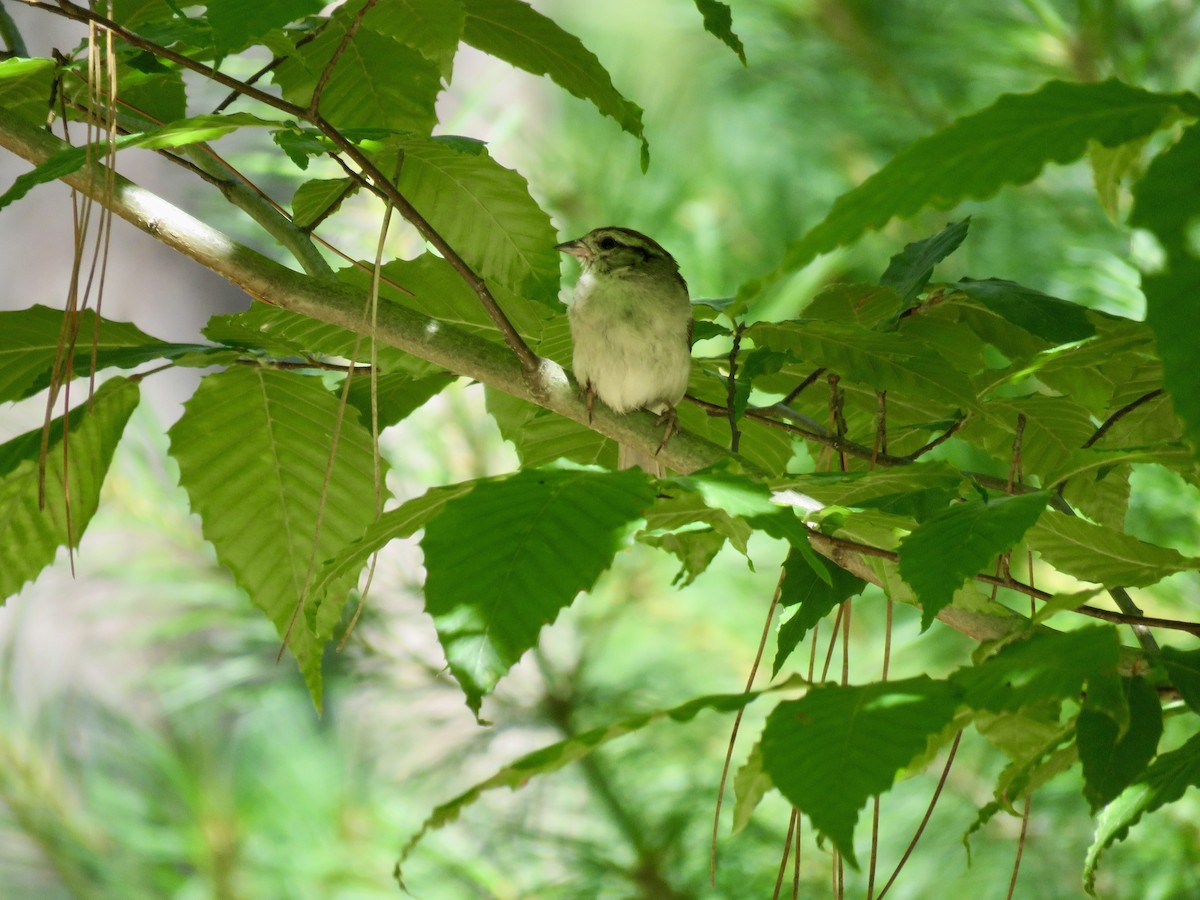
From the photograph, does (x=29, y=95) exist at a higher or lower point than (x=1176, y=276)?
higher

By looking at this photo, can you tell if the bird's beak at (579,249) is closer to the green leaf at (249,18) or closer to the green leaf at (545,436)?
the green leaf at (545,436)

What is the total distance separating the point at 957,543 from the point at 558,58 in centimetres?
37

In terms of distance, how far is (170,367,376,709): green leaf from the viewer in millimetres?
629

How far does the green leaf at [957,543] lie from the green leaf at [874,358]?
15cm

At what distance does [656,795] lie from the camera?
5.37ft

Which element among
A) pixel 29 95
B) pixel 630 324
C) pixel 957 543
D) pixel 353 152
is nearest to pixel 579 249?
pixel 630 324

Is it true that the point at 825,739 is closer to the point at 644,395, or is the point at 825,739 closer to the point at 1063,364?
the point at 1063,364

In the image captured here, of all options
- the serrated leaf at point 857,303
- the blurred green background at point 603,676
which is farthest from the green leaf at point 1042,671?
the blurred green background at point 603,676

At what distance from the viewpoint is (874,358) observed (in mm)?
582

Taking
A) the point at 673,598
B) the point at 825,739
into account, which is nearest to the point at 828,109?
the point at 673,598

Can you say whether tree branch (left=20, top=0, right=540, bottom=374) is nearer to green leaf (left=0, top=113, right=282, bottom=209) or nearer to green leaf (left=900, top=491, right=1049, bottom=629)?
green leaf (left=0, top=113, right=282, bottom=209)

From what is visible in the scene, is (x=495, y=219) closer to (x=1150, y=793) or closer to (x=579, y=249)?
(x=1150, y=793)

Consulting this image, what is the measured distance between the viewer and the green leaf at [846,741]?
1.09 ft

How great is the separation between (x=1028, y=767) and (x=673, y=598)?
4.97 feet
